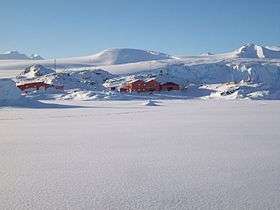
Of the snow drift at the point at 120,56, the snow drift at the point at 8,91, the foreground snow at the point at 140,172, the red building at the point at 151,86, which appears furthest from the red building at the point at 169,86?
the snow drift at the point at 120,56

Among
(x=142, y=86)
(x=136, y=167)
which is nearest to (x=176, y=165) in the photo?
(x=136, y=167)

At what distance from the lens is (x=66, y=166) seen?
220 inches

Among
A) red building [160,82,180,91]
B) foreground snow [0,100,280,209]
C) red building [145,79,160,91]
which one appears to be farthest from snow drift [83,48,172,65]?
foreground snow [0,100,280,209]

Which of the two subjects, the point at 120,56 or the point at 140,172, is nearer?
the point at 140,172

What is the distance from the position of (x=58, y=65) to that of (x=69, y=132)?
443 ft

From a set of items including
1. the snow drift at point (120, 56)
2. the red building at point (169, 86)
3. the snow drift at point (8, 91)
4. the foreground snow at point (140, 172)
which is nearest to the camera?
the foreground snow at point (140, 172)

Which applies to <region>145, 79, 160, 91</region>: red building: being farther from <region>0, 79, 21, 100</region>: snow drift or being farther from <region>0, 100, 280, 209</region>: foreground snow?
<region>0, 100, 280, 209</region>: foreground snow

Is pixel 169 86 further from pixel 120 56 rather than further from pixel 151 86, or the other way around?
pixel 120 56

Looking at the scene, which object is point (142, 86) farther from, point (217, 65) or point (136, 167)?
point (217, 65)

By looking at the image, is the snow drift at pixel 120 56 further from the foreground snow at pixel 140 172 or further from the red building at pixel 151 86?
the foreground snow at pixel 140 172

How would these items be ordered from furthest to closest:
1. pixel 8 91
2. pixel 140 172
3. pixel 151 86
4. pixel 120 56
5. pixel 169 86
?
pixel 120 56, pixel 169 86, pixel 151 86, pixel 8 91, pixel 140 172

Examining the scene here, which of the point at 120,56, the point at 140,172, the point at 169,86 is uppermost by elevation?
the point at 120,56

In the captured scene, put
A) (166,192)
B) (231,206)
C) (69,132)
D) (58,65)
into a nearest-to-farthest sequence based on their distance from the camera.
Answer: (231,206) → (166,192) → (69,132) → (58,65)

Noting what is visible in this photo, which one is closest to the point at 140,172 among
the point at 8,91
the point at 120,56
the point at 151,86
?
the point at 8,91
